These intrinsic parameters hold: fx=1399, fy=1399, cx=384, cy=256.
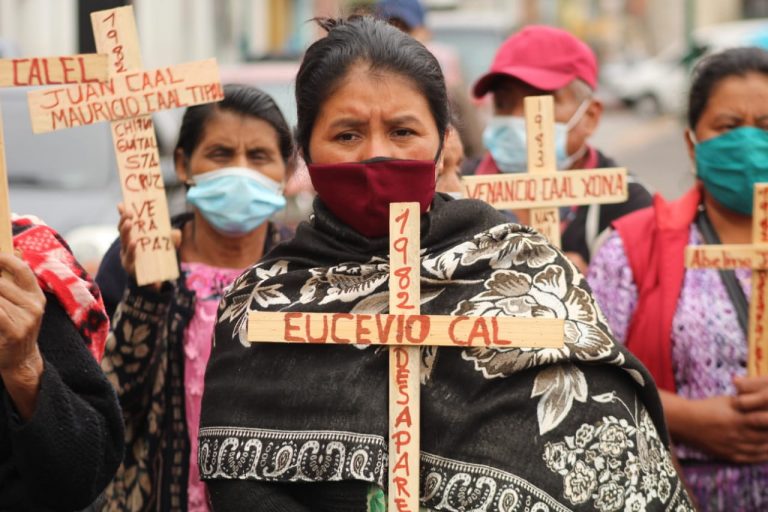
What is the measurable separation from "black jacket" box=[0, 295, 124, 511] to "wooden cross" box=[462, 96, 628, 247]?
1.51 m

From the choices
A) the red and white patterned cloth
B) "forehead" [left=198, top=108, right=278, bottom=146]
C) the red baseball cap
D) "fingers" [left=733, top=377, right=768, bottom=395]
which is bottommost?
"fingers" [left=733, top=377, right=768, bottom=395]

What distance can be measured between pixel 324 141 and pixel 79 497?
3.08 ft

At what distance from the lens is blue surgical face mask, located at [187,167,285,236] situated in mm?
4223

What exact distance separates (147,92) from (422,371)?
162 cm

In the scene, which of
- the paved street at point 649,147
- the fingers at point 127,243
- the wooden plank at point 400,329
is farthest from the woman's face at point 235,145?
the paved street at point 649,147

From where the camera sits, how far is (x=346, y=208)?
288cm

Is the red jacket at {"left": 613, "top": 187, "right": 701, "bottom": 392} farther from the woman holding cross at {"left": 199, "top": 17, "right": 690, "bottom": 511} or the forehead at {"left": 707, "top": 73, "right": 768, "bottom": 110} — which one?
the woman holding cross at {"left": 199, "top": 17, "right": 690, "bottom": 511}

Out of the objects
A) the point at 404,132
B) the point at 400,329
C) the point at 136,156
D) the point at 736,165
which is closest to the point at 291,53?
the point at 136,156

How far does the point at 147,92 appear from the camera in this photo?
13.3ft

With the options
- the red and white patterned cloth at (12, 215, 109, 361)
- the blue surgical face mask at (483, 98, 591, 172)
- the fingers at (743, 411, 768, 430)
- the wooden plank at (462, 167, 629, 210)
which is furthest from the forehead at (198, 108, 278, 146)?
the fingers at (743, 411, 768, 430)

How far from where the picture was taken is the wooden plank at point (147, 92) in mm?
4000

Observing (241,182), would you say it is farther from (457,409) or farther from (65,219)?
(65,219)

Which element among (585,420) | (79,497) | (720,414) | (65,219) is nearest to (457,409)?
(585,420)

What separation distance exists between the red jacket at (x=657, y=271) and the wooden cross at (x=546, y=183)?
4.7 inches
